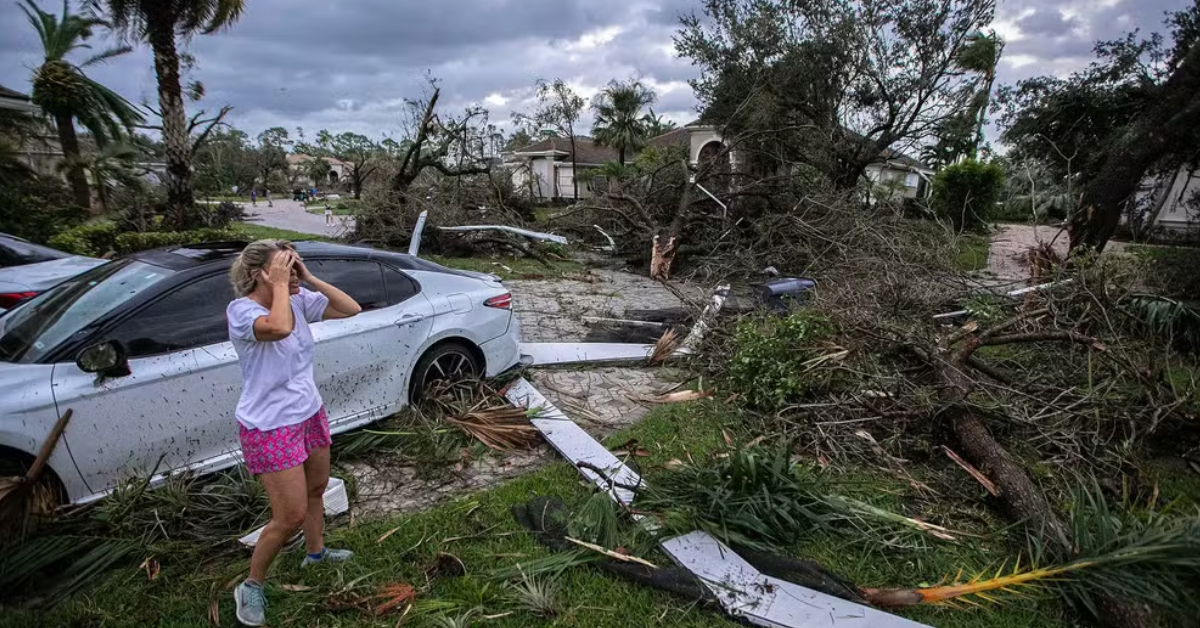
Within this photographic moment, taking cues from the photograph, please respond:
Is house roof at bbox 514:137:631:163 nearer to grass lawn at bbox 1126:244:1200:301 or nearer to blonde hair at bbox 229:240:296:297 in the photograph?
grass lawn at bbox 1126:244:1200:301

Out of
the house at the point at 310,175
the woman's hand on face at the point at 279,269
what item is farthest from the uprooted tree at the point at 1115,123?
the house at the point at 310,175

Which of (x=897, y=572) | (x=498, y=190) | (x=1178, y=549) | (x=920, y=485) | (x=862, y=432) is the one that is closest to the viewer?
(x=1178, y=549)

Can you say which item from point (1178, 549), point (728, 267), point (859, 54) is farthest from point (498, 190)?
point (1178, 549)

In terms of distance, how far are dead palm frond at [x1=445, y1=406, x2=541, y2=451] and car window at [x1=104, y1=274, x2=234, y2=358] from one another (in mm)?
1693

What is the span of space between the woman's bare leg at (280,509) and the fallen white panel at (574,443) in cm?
163

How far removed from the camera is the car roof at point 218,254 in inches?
144

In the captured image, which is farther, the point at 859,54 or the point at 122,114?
the point at 122,114

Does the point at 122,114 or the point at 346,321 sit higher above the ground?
the point at 122,114

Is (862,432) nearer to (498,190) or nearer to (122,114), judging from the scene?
(498,190)

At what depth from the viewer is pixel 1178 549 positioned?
252 centimetres

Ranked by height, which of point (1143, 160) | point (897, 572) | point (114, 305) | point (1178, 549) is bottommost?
point (897, 572)

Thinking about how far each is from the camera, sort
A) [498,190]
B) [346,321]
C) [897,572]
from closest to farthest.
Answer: [897,572] < [346,321] < [498,190]

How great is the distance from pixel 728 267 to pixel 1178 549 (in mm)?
8514

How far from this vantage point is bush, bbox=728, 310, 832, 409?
4793 millimetres
